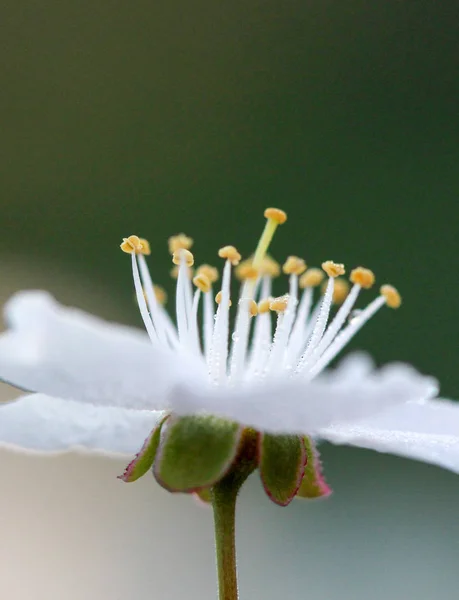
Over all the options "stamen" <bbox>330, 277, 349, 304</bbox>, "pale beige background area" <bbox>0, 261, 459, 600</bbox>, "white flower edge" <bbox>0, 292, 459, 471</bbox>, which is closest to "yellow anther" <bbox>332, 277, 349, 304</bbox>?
"stamen" <bbox>330, 277, 349, 304</bbox>

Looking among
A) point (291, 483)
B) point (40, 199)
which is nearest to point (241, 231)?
point (40, 199)

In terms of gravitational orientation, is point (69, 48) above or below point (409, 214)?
above

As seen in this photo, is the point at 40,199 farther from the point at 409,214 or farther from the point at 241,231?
the point at 409,214

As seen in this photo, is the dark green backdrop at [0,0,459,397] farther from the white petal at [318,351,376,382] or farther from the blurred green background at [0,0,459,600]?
the white petal at [318,351,376,382]

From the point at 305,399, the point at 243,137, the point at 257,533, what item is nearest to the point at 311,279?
the point at 305,399

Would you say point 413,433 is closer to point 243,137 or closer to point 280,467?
point 280,467

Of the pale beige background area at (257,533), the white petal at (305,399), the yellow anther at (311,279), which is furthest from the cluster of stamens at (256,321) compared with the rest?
the pale beige background area at (257,533)

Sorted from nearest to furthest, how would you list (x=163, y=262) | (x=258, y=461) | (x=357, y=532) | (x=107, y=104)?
(x=258, y=461) < (x=357, y=532) < (x=163, y=262) < (x=107, y=104)
